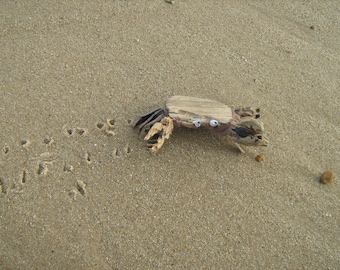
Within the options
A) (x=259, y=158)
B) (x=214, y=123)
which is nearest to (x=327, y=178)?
(x=259, y=158)

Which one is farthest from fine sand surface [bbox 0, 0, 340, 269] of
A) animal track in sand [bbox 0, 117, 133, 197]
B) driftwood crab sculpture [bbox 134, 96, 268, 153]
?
driftwood crab sculpture [bbox 134, 96, 268, 153]

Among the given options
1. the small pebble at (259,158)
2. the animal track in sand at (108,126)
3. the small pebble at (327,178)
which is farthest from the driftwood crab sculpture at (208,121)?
the small pebble at (327,178)

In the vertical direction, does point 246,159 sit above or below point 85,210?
above

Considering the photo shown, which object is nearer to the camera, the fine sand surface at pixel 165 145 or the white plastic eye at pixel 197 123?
the fine sand surface at pixel 165 145

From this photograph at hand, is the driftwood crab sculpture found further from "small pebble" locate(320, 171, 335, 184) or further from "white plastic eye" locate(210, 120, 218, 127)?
"small pebble" locate(320, 171, 335, 184)

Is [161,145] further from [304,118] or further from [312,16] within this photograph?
[312,16]

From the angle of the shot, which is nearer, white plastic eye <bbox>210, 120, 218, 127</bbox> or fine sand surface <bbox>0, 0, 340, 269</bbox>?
fine sand surface <bbox>0, 0, 340, 269</bbox>

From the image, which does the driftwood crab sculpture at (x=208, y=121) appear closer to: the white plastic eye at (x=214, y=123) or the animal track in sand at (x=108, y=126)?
the white plastic eye at (x=214, y=123)

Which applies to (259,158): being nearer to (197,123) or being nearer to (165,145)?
(197,123)

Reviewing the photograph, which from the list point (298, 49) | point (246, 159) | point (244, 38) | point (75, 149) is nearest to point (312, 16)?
point (298, 49)
